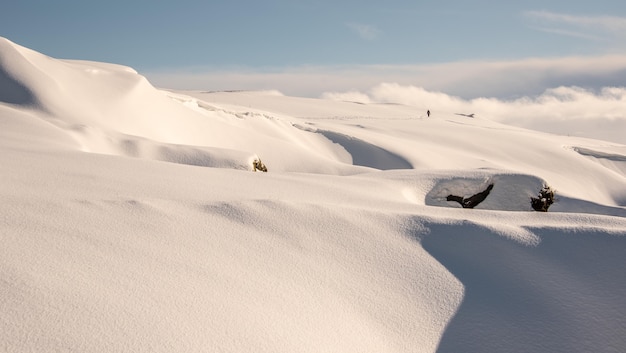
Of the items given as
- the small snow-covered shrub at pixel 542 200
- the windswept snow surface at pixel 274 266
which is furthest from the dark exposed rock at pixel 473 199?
the windswept snow surface at pixel 274 266

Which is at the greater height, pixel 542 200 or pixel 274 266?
pixel 274 266

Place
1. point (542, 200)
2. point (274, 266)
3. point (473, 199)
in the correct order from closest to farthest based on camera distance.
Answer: point (274, 266)
point (542, 200)
point (473, 199)

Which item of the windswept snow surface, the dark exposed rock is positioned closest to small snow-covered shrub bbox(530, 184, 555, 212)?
the dark exposed rock

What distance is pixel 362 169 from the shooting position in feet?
55.8

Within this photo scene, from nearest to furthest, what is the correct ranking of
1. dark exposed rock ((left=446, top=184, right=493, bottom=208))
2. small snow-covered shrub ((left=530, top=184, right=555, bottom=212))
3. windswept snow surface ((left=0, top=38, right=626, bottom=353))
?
windswept snow surface ((left=0, top=38, right=626, bottom=353)) → dark exposed rock ((left=446, top=184, right=493, bottom=208)) → small snow-covered shrub ((left=530, top=184, right=555, bottom=212))

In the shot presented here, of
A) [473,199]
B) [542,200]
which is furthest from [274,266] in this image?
[542,200]

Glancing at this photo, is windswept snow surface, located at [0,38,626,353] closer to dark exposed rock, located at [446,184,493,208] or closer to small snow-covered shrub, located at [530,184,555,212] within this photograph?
dark exposed rock, located at [446,184,493,208]

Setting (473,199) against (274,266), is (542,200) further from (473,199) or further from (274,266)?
(274,266)

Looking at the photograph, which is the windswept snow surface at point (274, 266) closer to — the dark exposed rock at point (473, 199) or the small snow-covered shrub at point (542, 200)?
the dark exposed rock at point (473, 199)

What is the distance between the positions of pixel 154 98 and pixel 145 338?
15.9 metres

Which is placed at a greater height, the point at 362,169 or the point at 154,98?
the point at 154,98

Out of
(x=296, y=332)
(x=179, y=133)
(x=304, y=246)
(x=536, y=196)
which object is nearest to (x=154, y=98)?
(x=179, y=133)

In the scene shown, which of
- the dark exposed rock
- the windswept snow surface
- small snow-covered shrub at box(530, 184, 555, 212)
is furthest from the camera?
small snow-covered shrub at box(530, 184, 555, 212)

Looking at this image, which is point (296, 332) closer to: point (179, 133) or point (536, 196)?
point (536, 196)
